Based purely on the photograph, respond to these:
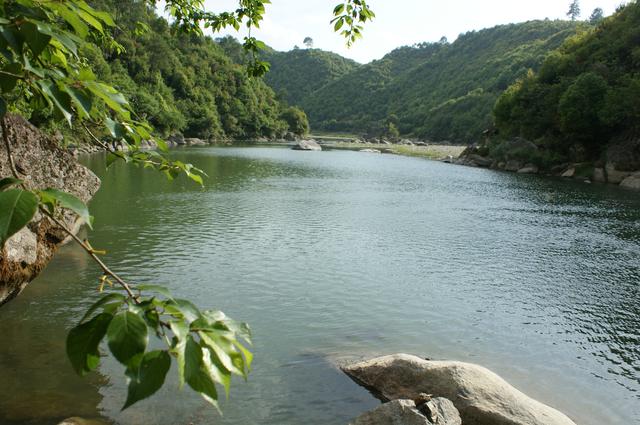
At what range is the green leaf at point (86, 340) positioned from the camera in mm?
1781

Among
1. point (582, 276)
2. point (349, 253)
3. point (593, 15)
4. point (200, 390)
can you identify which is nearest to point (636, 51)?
point (582, 276)

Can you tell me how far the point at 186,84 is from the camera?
5728 inches

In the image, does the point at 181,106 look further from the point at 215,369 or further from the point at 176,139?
the point at 215,369

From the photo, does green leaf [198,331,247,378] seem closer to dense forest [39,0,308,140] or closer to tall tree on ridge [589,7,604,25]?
dense forest [39,0,308,140]

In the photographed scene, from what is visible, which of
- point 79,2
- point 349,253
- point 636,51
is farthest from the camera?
point 636,51

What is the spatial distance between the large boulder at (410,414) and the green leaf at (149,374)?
645 centimetres

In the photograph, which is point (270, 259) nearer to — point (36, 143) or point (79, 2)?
point (36, 143)

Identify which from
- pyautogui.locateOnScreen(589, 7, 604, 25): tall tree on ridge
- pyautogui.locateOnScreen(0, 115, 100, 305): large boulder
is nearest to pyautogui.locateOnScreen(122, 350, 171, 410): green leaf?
pyautogui.locateOnScreen(0, 115, 100, 305): large boulder

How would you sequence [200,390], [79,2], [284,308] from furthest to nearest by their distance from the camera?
[284,308], [79,2], [200,390]

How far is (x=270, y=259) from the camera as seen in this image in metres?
19.8

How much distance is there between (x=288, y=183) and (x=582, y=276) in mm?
30456

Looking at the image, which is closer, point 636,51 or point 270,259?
point 270,259

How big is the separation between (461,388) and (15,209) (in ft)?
29.5

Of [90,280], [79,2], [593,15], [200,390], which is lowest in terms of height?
[90,280]
